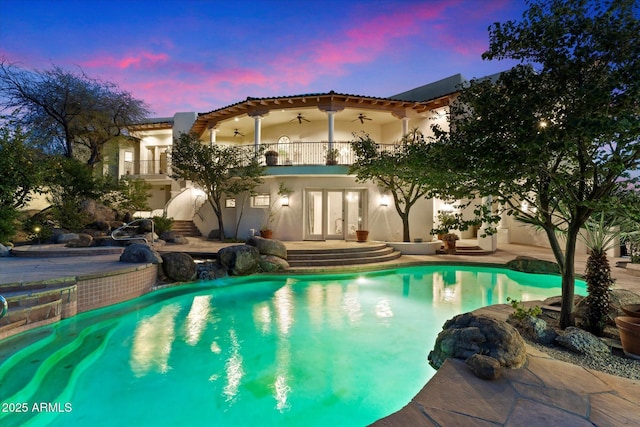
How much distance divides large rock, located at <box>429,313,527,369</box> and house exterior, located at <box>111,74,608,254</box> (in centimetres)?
1107

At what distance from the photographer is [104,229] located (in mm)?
12945

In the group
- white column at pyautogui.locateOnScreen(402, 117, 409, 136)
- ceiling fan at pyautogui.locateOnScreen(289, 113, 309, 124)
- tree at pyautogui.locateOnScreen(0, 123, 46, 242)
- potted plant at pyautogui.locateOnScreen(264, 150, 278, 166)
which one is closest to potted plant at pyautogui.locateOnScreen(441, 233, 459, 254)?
white column at pyautogui.locateOnScreen(402, 117, 409, 136)

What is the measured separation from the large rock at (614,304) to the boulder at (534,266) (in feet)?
17.5

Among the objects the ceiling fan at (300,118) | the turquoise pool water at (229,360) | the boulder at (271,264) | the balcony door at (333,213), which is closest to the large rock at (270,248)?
the boulder at (271,264)

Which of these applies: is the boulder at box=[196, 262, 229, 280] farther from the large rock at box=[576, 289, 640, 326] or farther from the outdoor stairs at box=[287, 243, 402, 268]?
the large rock at box=[576, 289, 640, 326]

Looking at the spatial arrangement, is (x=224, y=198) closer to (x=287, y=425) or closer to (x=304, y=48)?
(x=304, y=48)

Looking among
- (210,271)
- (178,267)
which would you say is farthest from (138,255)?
(210,271)

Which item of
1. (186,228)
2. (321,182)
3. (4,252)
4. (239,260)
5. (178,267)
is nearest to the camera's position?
(178,267)

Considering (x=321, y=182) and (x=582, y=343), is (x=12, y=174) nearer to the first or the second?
(x=321, y=182)

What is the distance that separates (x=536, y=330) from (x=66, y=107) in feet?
66.9

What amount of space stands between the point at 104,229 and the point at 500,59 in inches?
564

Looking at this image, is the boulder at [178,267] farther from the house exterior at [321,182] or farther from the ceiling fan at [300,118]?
the ceiling fan at [300,118]

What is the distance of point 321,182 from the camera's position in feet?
49.7

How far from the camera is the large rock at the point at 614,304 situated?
4438 mm
